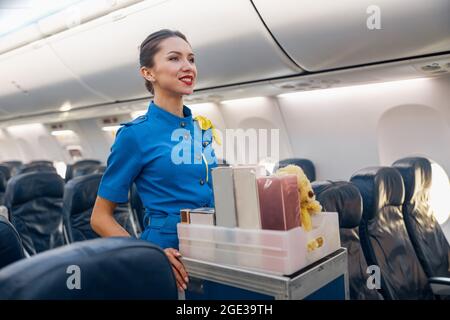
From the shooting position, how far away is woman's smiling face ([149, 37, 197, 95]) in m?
1.48

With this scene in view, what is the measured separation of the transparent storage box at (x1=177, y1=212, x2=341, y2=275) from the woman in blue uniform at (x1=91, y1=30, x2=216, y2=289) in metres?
0.16

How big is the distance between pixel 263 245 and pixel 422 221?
236 centimetres

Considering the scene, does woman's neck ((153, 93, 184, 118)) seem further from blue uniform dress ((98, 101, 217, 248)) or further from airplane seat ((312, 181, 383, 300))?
airplane seat ((312, 181, 383, 300))

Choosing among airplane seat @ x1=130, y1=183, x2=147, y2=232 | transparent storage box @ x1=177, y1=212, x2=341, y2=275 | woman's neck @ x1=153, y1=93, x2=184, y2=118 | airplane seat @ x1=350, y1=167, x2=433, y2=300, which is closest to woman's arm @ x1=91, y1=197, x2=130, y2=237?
transparent storage box @ x1=177, y1=212, x2=341, y2=275

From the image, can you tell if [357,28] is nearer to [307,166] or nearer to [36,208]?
[307,166]

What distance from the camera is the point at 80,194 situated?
296cm

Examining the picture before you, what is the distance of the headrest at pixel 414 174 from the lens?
3.03m

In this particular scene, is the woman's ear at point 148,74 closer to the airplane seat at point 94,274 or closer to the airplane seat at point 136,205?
the airplane seat at point 94,274

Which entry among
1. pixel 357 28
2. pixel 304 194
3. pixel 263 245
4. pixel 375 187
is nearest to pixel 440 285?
pixel 375 187

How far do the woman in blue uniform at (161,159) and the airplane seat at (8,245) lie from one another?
9.9 inches

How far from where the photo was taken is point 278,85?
12.6ft

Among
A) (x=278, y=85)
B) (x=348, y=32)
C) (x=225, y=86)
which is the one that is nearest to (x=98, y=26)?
(x=225, y=86)

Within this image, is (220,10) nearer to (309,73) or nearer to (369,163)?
(309,73)
